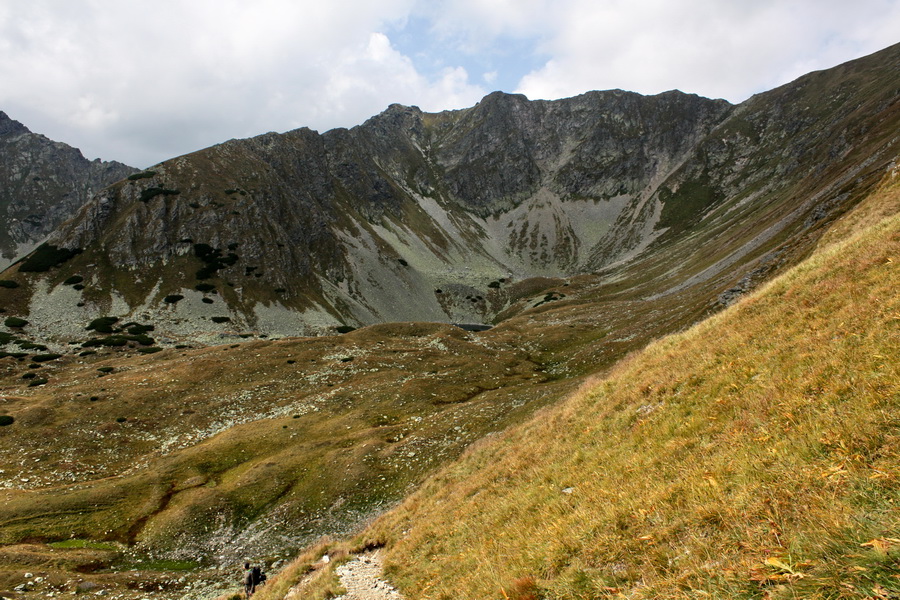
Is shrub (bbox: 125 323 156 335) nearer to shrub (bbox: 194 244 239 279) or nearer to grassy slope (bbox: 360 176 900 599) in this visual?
shrub (bbox: 194 244 239 279)

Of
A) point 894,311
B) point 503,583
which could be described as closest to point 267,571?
point 503,583

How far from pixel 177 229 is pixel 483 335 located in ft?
336

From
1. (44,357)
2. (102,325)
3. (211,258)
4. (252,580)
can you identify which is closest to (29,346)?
(44,357)

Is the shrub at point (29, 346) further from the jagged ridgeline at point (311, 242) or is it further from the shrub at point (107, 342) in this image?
the jagged ridgeline at point (311, 242)

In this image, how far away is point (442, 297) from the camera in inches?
6344

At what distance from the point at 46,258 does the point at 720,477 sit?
5811 inches

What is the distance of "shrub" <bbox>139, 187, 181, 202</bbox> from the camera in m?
126

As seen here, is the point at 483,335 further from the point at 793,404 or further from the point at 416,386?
the point at 793,404

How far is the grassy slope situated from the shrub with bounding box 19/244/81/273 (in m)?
131

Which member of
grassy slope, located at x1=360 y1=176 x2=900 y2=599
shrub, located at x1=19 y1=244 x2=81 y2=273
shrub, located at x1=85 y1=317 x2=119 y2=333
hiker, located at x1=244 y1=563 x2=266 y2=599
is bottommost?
hiker, located at x1=244 y1=563 x2=266 y2=599

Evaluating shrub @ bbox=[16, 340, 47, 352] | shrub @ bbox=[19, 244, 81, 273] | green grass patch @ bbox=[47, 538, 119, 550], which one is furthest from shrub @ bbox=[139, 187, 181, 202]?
green grass patch @ bbox=[47, 538, 119, 550]

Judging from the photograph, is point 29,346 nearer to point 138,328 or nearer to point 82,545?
point 138,328

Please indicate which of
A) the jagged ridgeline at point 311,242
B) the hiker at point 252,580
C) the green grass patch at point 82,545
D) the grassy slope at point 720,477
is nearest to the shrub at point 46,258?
the jagged ridgeline at point 311,242

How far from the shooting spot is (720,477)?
8.02 meters
